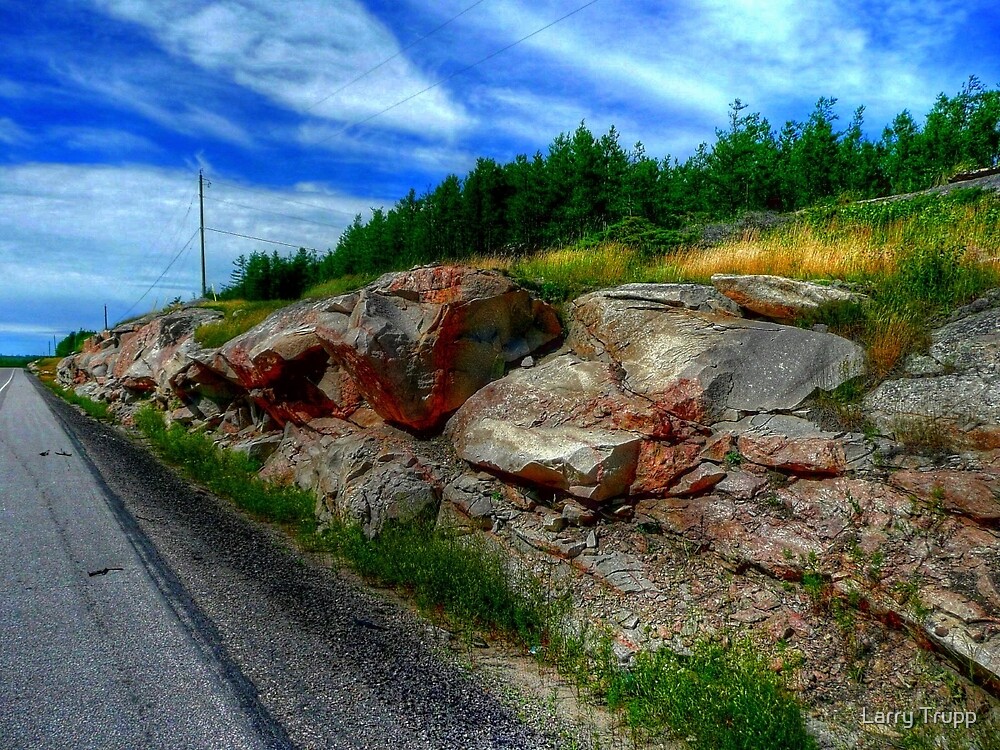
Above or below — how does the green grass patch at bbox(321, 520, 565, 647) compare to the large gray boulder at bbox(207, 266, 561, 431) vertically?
below

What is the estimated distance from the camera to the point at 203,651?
15.9 feet

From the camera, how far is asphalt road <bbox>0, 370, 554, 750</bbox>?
393 cm

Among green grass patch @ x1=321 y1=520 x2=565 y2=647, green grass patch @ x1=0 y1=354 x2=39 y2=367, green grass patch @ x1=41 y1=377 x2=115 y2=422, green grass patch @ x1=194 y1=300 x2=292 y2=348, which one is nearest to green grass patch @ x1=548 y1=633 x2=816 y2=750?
green grass patch @ x1=321 y1=520 x2=565 y2=647

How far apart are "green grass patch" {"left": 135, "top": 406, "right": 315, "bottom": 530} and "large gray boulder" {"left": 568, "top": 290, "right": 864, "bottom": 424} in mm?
4841

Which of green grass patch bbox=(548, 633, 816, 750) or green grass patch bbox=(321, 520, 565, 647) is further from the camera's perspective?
green grass patch bbox=(321, 520, 565, 647)

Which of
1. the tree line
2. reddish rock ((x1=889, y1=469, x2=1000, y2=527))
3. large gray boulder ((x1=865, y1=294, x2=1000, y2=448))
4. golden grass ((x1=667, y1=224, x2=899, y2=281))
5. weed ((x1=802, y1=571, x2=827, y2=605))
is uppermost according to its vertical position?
the tree line

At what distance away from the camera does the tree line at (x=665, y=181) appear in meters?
21.4

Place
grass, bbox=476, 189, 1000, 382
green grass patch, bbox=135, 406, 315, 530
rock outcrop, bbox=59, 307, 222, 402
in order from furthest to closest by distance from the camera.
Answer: rock outcrop, bbox=59, 307, 222, 402 → green grass patch, bbox=135, 406, 315, 530 → grass, bbox=476, 189, 1000, 382

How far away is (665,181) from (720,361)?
1922 cm

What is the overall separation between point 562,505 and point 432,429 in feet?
9.90

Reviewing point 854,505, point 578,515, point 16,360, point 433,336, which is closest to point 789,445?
point 854,505

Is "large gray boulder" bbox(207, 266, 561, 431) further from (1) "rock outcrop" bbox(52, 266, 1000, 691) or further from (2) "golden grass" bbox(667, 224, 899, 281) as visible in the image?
(2) "golden grass" bbox(667, 224, 899, 281)

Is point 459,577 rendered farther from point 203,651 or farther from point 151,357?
point 151,357

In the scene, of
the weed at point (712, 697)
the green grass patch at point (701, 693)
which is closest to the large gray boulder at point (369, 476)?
the green grass patch at point (701, 693)
